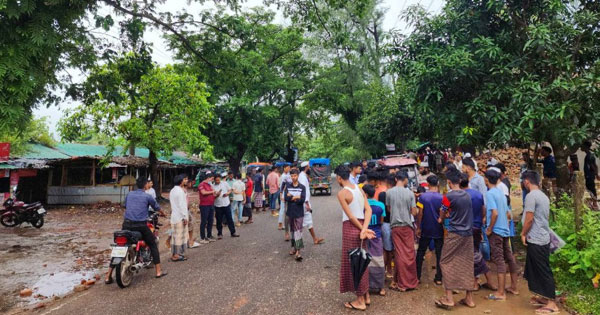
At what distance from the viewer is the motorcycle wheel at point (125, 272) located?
5.45 meters

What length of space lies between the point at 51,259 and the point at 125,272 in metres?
3.96

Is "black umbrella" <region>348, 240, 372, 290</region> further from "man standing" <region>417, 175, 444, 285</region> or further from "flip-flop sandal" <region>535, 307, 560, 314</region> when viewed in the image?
"flip-flop sandal" <region>535, 307, 560, 314</region>

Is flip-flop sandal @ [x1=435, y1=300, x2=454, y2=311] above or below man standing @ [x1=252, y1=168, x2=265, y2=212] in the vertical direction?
below

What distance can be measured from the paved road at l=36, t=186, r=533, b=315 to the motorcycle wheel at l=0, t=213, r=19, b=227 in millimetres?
9241

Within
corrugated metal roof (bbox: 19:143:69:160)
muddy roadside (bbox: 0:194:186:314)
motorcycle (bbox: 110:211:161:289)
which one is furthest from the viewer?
corrugated metal roof (bbox: 19:143:69:160)

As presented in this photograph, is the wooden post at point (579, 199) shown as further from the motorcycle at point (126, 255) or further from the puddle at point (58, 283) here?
the puddle at point (58, 283)

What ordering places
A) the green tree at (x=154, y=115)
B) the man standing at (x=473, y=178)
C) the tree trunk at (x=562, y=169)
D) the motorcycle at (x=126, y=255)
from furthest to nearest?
the green tree at (x=154, y=115), the tree trunk at (x=562, y=169), the motorcycle at (x=126, y=255), the man standing at (x=473, y=178)

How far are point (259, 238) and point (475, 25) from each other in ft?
23.0

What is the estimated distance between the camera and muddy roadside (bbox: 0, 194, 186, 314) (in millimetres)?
5785

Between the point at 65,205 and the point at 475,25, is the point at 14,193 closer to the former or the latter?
the point at 65,205

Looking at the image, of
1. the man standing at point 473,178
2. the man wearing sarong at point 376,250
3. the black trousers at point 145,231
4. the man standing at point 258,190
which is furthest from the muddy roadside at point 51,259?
the man standing at point 473,178

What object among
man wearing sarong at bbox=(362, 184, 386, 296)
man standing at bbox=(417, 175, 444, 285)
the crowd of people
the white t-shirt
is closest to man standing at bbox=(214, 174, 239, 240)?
the white t-shirt

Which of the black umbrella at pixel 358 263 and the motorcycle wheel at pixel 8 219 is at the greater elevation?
the black umbrella at pixel 358 263

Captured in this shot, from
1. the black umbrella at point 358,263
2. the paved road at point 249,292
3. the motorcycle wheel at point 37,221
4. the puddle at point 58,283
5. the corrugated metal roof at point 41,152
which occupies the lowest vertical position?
the puddle at point 58,283
